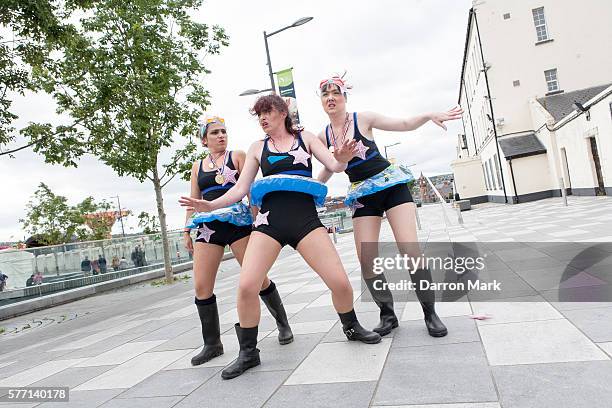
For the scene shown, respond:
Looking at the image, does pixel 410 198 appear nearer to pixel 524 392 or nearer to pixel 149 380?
pixel 524 392

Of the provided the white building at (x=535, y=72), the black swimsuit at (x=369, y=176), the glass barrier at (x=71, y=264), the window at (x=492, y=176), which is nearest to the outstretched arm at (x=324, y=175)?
the black swimsuit at (x=369, y=176)

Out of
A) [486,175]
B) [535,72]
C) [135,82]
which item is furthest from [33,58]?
[486,175]

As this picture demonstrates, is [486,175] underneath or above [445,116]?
above

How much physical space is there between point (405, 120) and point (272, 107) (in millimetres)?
1041

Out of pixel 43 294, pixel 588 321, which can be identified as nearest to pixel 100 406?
pixel 588 321

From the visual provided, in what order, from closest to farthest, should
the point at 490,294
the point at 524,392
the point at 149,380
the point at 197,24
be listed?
the point at 524,392 → the point at 149,380 → the point at 490,294 → the point at 197,24

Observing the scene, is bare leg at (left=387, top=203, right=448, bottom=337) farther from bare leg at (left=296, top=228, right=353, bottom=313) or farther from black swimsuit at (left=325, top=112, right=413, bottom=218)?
bare leg at (left=296, top=228, right=353, bottom=313)

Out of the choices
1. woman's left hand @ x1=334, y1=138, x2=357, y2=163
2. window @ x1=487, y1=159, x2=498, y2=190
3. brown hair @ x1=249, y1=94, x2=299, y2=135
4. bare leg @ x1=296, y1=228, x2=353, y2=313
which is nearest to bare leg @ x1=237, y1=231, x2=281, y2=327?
bare leg @ x1=296, y1=228, x2=353, y2=313

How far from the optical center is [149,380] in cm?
346

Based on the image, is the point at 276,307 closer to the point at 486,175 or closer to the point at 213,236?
the point at 213,236

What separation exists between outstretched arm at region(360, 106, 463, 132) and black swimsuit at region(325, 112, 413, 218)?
121mm

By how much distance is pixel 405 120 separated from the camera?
3.65 metres

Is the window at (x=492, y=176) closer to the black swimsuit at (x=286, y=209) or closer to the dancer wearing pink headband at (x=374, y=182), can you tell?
the dancer wearing pink headband at (x=374, y=182)

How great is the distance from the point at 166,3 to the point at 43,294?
28.8 feet
